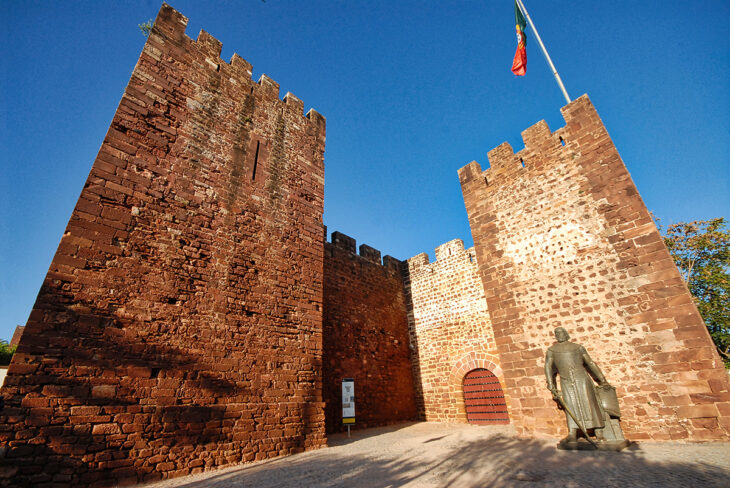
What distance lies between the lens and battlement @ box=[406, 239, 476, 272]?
11.5 metres

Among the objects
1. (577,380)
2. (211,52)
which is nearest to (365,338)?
(577,380)

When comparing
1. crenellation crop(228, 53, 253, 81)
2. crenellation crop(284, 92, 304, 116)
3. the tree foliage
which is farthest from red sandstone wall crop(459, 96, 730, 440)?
the tree foliage

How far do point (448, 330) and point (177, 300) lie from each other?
28.7 ft

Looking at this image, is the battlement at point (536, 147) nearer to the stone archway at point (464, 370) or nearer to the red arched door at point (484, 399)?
the stone archway at point (464, 370)

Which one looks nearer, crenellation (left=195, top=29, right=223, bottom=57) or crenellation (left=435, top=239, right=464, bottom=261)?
crenellation (left=195, top=29, right=223, bottom=57)

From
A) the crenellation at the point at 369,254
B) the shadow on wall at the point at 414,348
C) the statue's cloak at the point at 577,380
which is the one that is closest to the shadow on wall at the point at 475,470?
the statue's cloak at the point at 577,380

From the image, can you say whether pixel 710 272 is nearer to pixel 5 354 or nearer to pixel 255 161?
pixel 255 161

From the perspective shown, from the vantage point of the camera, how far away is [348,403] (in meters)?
8.10

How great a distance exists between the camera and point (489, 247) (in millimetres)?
8477

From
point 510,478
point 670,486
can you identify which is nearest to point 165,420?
point 510,478

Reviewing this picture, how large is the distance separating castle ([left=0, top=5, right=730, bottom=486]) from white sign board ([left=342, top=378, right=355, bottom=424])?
3.24 feet

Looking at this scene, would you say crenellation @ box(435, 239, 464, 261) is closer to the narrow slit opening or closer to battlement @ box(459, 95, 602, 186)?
battlement @ box(459, 95, 602, 186)

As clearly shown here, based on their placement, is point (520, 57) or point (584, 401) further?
point (520, 57)

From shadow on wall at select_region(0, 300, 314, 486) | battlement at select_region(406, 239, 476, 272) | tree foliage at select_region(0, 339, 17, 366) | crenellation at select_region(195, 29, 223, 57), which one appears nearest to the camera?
shadow on wall at select_region(0, 300, 314, 486)
